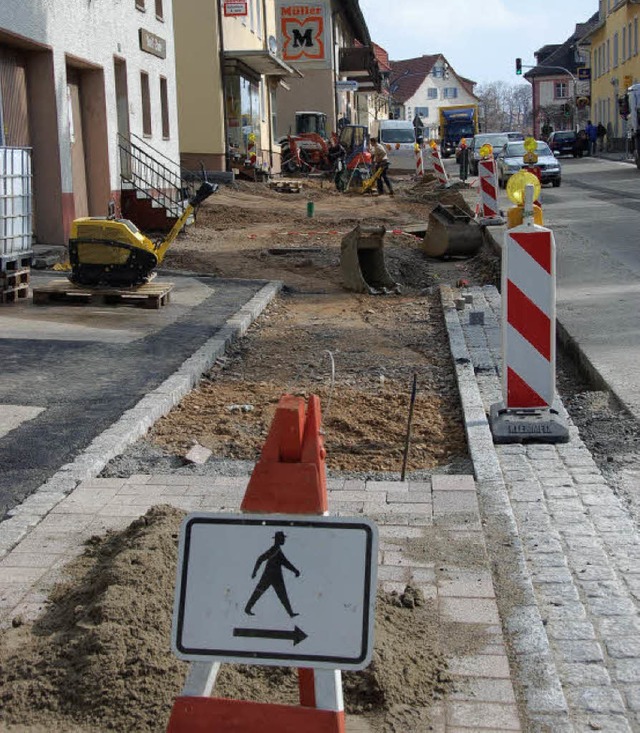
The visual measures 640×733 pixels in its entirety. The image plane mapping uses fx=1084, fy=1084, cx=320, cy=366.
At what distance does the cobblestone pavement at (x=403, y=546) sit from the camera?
11.3 feet

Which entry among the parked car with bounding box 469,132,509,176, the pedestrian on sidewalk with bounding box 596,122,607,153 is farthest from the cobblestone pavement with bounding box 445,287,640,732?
the pedestrian on sidewalk with bounding box 596,122,607,153

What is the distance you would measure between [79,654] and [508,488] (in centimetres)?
290

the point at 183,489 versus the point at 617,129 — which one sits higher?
the point at 617,129

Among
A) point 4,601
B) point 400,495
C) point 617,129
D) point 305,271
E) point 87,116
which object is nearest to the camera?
point 4,601

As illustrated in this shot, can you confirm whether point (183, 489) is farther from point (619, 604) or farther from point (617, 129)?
point (617, 129)

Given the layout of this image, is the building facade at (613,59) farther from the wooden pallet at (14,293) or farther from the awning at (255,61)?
the wooden pallet at (14,293)

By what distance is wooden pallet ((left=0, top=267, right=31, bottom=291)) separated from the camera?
475 inches

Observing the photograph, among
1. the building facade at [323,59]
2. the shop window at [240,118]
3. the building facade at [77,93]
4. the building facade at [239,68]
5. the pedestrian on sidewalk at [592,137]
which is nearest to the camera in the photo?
the building facade at [77,93]

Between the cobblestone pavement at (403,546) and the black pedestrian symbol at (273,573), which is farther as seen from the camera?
the cobblestone pavement at (403,546)

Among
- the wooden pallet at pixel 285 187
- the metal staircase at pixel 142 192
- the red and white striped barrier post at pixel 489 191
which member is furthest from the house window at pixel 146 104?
the wooden pallet at pixel 285 187

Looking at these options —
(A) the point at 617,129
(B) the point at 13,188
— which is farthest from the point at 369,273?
(A) the point at 617,129

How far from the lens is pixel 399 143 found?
54219mm

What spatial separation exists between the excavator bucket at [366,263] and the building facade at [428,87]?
380ft

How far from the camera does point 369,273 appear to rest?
1484 centimetres
